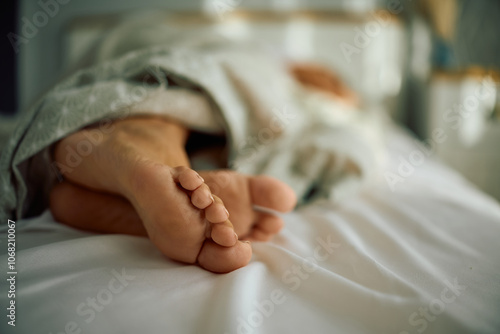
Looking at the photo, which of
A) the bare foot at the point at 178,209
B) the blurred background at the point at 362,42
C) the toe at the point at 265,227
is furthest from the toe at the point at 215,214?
the blurred background at the point at 362,42

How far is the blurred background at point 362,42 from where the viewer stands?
58.2 inches

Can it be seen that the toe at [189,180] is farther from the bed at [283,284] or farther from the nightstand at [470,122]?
the nightstand at [470,122]

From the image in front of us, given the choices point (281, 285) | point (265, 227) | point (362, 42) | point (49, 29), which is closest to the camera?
point (281, 285)

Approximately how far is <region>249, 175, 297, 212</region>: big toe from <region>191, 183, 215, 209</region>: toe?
0.10 m

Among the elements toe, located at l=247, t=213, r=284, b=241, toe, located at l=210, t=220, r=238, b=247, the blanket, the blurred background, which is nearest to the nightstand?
the blurred background

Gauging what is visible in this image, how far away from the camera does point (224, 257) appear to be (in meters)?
0.36

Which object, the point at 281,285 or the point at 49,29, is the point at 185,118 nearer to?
the point at 281,285

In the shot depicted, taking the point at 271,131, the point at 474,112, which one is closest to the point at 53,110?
the point at 271,131

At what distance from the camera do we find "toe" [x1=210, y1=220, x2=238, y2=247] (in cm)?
36

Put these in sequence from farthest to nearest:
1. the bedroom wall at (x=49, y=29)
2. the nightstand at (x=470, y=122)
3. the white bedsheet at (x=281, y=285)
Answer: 1. the bedroom wall at (x=49, y=29)
2. the nightstand at (x=470, y=122)
3. the white bedsheet at (x=281, y=285)

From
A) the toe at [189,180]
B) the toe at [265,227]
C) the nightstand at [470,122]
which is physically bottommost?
the nightstand at [470,122]

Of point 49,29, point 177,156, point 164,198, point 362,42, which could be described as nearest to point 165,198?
point 164,198

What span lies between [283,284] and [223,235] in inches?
3.3

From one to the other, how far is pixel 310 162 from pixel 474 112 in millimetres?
1162
